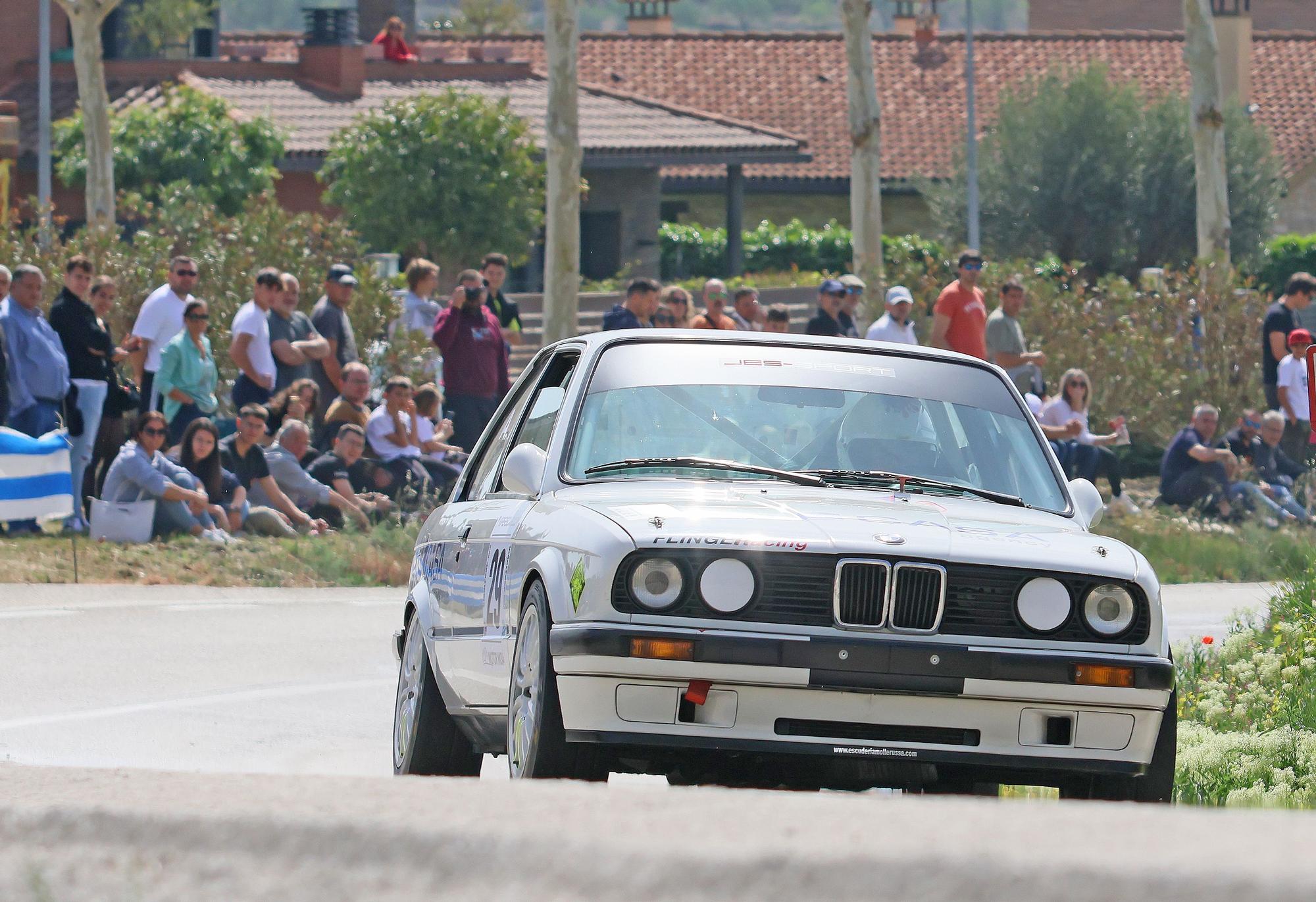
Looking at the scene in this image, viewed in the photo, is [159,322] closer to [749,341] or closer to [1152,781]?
[749,341]

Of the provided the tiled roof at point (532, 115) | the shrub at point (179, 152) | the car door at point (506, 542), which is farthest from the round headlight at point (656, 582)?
the tiled roof at point (532, 115)

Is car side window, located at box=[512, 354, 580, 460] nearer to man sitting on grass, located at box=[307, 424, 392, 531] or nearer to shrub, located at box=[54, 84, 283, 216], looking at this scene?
man sitting on grass, located at box=[307, 424, 392, 531]

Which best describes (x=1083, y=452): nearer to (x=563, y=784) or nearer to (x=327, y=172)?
(x=563, y=784)

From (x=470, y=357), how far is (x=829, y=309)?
3.56 meters

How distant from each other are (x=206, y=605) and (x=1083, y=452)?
8.26 m

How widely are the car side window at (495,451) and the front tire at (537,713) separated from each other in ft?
4.24

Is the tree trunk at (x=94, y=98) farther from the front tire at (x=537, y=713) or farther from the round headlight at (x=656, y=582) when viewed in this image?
the round headlight at (x=656, y=582)

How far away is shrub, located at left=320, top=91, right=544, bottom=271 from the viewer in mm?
39125

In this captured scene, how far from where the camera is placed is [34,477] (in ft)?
Result: 49.1

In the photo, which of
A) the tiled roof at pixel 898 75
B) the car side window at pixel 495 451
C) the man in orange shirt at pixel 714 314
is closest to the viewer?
the car side window at pixel 495 451

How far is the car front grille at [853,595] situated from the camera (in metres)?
6.02

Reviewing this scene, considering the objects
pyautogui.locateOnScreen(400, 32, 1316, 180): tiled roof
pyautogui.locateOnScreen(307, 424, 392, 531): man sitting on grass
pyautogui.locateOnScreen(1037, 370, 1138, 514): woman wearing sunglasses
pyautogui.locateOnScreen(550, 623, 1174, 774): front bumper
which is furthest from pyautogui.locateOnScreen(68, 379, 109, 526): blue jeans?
pyautogui.locateOnScreen(400, 32, 1316, 180): tiled roof

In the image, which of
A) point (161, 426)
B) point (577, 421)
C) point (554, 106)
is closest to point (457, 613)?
point (577, 421)

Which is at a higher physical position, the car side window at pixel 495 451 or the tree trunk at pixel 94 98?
the tree trunk at pixel 94 98
